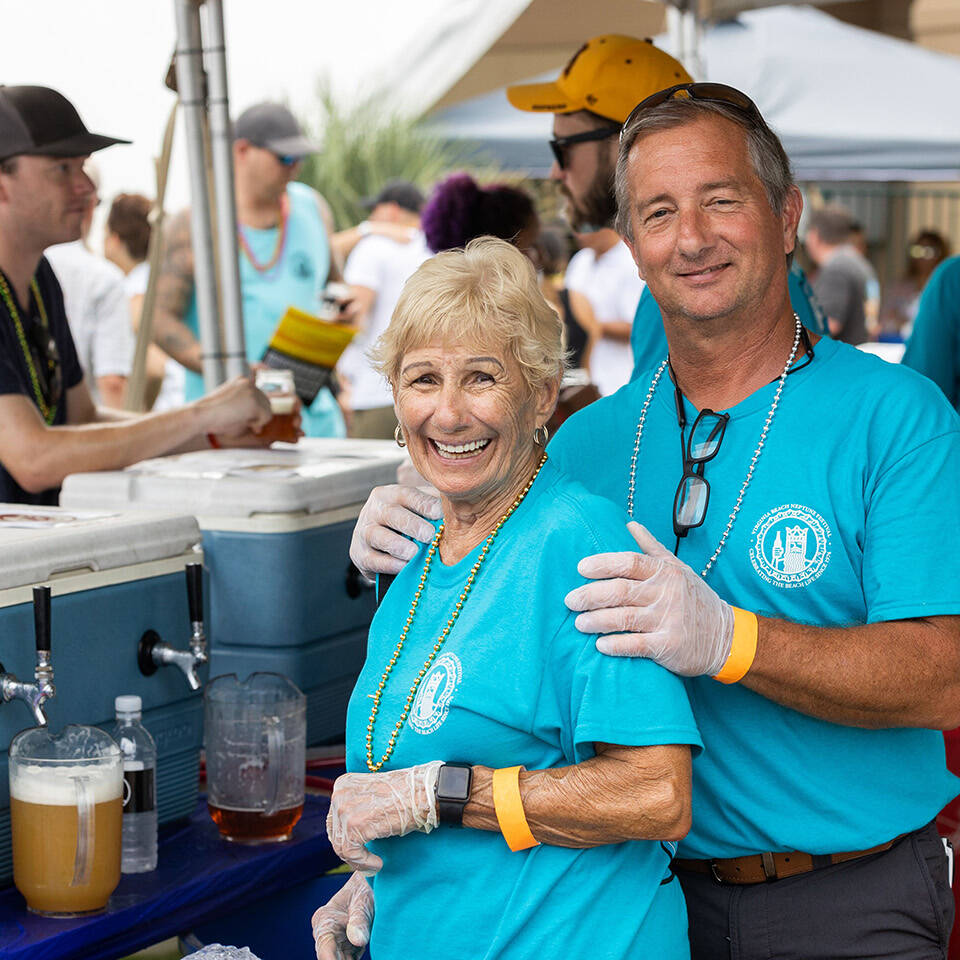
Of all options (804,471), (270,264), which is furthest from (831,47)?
(804,471)

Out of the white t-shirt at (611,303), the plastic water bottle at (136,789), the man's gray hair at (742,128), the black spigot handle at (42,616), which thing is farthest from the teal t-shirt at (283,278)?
the man's gray hair at (742,128)

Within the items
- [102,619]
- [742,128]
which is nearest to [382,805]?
[102,619]

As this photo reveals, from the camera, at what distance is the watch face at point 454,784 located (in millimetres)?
1499

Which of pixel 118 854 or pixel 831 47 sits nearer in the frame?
pixel 118 854

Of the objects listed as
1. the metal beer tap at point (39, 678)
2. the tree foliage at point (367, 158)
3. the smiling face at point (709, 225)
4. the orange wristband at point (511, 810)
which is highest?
the smiling face at point (709, 225)

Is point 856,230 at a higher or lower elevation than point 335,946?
lower

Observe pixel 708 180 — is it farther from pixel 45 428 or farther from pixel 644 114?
pixel 45 428

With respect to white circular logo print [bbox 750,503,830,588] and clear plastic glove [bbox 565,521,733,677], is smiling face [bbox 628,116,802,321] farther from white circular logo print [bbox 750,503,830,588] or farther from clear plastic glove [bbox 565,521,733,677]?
clear plastic glove [bbox 565,521,733,677]

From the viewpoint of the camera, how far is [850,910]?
1.73 m

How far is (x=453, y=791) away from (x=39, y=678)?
744mm

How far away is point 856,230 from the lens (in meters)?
11.7

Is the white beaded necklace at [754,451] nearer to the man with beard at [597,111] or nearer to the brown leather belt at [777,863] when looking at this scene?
the brown leather belt at [777,863]

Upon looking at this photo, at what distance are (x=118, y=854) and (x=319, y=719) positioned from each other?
73 cm

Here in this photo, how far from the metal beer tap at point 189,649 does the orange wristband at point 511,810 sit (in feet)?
2.85
